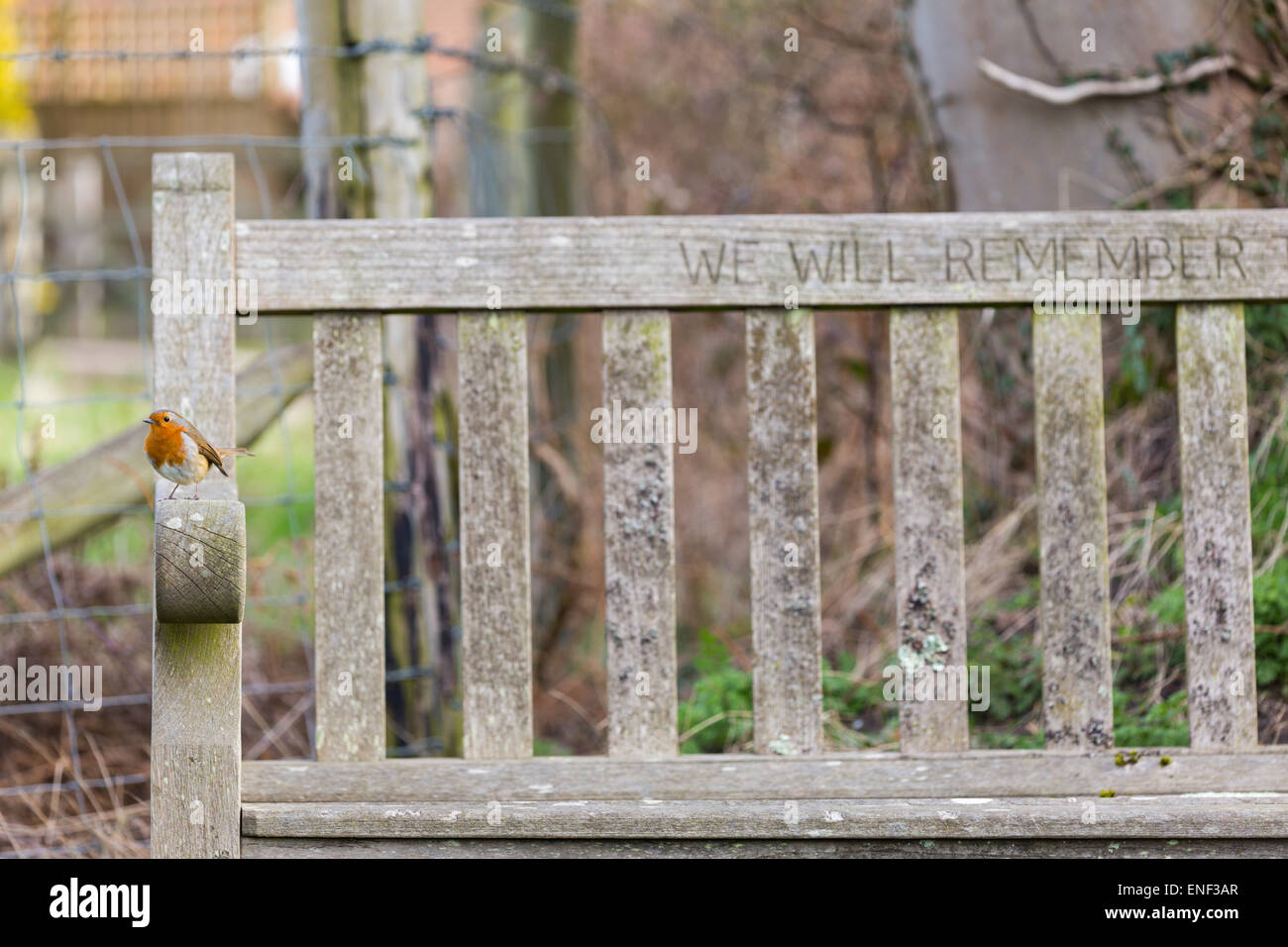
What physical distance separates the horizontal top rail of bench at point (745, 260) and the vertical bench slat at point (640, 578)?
10 centimetres

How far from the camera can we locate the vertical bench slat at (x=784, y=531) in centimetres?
196

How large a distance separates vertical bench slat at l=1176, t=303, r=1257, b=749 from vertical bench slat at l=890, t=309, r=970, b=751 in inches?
14.1

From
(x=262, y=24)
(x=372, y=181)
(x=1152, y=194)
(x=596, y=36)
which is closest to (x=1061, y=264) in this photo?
(x=1152, y=194)

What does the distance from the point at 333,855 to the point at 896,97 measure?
329cm

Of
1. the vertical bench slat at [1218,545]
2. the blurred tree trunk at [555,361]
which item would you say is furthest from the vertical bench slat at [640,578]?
the blurred tree trunk at [555,361]

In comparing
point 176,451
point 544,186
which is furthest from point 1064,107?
point 544,186

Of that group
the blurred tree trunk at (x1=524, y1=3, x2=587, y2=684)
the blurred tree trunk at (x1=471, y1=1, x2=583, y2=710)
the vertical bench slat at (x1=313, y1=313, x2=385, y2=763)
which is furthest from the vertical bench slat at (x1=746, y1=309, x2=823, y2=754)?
the blurred tree trunk at (x1=471, y1=1, x2=583, y2=710)

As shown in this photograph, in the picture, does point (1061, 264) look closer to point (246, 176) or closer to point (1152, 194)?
point (1152, 194)

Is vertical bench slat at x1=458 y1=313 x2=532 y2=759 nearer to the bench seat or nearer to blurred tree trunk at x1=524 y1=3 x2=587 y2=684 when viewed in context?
the bench seat

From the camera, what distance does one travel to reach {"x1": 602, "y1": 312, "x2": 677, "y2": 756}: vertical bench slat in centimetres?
196

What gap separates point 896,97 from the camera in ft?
13.9

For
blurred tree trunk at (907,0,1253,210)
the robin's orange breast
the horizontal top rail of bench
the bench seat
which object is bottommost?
the bench seat

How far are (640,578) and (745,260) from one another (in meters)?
0.51

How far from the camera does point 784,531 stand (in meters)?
1.97
